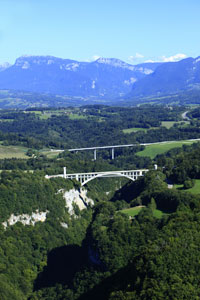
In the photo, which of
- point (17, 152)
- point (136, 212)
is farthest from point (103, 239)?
point (17, 152)

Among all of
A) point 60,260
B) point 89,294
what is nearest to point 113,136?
point 60,260

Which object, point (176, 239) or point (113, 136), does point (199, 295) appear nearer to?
point (176, 239)

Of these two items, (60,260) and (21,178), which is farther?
(21,178)

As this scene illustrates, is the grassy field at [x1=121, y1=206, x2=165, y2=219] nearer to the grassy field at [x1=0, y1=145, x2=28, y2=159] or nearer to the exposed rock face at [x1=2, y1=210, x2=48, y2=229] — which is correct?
the exposed rock face at [x1=2, y1=210, x2=48, y2=229]

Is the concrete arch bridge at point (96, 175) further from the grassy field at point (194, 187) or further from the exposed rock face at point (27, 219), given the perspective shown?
the exposed rock face at point (27, 219)

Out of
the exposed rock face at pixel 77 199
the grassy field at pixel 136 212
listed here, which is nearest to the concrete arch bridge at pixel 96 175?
the exposed rock face at pixel 77 199

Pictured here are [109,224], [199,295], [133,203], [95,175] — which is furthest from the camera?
[95,175]
